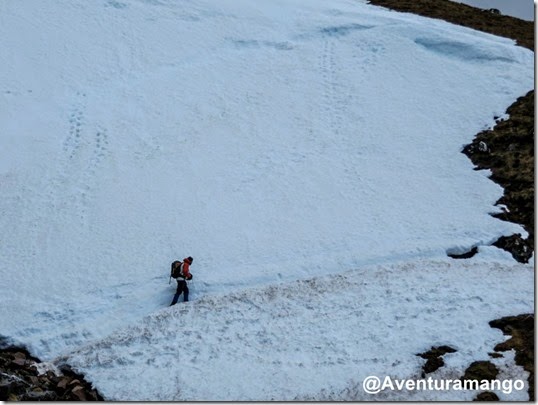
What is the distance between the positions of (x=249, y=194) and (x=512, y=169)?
7.98m

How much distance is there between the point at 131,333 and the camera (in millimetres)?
20297

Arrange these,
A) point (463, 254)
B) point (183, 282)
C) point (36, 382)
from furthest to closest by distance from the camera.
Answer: point (463, 254)
point (183, 282)
point (36, 382)

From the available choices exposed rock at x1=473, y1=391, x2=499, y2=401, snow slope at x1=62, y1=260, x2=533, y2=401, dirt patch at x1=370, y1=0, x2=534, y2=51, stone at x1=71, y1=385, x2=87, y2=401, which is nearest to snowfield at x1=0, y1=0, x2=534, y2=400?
snow slope at x1=62, y1=260, x2=533, y2=401

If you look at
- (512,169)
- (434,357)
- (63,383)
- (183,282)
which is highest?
(512,169)

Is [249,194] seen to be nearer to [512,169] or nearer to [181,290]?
[181,290]

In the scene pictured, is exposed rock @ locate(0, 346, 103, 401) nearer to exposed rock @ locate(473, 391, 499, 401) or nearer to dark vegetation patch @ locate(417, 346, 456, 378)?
dark vegetation patch @ locate(417, 346, 456, 378)

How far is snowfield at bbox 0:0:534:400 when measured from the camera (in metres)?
19.7

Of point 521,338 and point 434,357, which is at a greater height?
point 521,338

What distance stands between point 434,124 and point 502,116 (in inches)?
90.9

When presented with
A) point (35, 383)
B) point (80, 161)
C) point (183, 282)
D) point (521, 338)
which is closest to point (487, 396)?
point (521, 338)

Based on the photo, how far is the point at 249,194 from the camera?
25.4 meters

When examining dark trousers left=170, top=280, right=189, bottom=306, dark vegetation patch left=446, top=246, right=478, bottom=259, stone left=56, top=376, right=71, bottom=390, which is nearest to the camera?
stone left=56, top=376, right=71, bottom=390

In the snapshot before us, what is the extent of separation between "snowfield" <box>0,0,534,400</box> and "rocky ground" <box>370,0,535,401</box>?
0.36 m

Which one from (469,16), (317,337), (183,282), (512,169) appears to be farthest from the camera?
(469,16)
